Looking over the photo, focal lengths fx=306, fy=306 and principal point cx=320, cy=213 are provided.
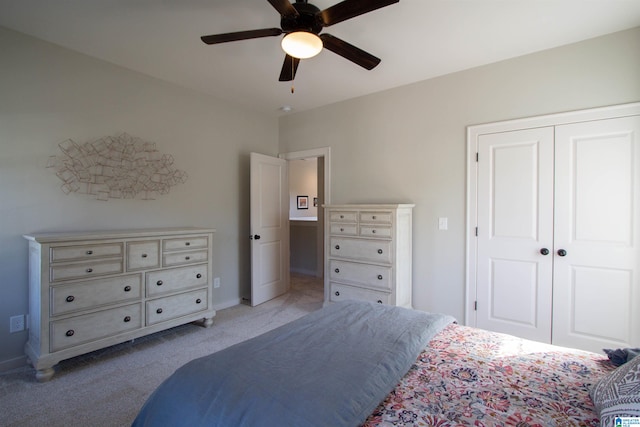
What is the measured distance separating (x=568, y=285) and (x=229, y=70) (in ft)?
11.9

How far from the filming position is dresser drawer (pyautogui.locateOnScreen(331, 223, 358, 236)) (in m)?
3.28

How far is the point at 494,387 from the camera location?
1.06m

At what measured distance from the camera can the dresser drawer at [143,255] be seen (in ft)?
8.53

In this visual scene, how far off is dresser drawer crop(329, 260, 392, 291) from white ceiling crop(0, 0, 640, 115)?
1.98 m

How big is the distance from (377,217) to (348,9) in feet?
6.28

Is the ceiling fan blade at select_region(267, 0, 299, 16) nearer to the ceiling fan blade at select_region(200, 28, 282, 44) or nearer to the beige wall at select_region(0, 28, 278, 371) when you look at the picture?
the ceiling fan blade at select_region(200, 28, 282, 44)

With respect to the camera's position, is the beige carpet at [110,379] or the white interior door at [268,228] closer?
the beige carpet at [110,379]

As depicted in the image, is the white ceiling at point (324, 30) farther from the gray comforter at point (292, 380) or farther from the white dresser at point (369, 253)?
the gray comforter at point (292, 380)

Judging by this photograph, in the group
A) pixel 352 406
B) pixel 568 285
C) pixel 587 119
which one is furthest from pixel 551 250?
pixel 352 406

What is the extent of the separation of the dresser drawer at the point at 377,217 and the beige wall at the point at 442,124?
1.57ft

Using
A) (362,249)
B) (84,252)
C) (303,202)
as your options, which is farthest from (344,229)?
(303,202)

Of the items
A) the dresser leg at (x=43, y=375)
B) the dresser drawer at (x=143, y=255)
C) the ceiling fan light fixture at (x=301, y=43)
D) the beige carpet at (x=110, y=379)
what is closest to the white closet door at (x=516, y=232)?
the ceiling fan light fixture at (x=301, y=43)

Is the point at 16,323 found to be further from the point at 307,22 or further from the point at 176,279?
the point at 307,22

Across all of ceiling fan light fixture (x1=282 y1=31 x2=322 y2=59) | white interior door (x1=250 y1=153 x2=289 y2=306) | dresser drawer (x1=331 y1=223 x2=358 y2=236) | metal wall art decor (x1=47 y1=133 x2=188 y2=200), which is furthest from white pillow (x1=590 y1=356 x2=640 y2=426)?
metal wall art decor (x1=47 y1=133 x2=188 y2=200)
